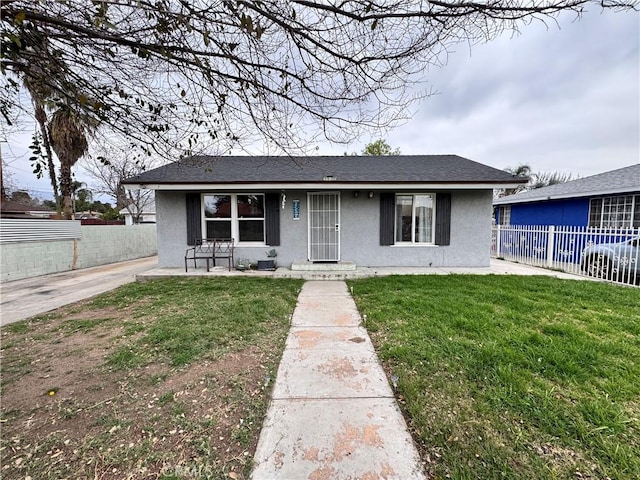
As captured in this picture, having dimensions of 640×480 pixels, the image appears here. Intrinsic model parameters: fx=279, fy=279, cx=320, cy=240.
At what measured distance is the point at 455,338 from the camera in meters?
3.50

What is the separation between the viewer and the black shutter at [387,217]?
27.3 ft

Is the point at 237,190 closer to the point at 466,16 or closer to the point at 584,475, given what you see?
the point at 466,16

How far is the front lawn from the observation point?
1819mm

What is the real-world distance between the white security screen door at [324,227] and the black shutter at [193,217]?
131 inches

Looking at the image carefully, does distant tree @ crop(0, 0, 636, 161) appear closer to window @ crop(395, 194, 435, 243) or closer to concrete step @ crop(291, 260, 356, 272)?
concrete step @ crop(291, 260, 356, 272)

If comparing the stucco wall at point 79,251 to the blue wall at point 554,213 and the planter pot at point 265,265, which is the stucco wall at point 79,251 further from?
the blue wall at point 554,213

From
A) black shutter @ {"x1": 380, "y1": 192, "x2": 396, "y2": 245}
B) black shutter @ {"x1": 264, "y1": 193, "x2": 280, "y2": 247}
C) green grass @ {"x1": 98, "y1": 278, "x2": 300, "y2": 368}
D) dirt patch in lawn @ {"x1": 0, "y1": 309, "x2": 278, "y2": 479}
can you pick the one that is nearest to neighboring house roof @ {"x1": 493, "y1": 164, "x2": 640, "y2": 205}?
black shutter @ {"x1": 380, "y1": 192, "x2": 396, "y2": 245}

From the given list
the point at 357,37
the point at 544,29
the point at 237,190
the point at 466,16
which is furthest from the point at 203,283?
the point at 544,29

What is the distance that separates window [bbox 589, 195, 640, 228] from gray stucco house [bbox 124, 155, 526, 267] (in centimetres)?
585

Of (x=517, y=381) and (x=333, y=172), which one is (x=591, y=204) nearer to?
(x=333, y=172)

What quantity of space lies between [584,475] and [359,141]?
321cm

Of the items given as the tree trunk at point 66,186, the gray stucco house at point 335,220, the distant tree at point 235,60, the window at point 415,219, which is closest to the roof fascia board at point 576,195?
the gray stucco house at point 335,220

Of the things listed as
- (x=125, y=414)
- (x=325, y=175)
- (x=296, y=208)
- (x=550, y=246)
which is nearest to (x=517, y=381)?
(x=125, y=414)

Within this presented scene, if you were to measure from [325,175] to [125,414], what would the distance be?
6823 millimetres
